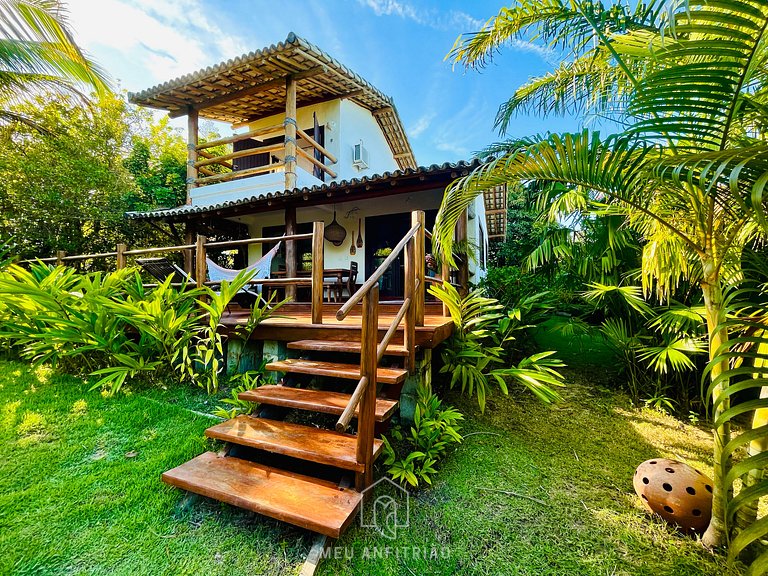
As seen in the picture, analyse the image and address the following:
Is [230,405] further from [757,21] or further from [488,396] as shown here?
[757,21]

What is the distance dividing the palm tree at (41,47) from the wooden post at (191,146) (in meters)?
1.65

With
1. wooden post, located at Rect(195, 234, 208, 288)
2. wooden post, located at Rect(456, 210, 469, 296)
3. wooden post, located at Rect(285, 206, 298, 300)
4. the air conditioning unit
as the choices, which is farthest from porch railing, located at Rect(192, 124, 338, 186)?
wooden post, located at Rect(456, 210, 469, 296)

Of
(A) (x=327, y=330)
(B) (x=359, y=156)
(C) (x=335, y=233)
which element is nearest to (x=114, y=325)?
(A) (x=327, y=330)

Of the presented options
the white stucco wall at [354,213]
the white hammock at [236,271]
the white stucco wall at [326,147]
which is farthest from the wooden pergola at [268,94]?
the white hammock at [236,271]

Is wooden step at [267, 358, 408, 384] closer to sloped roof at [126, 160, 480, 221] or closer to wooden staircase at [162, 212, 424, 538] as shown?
wooden staircase at [162, 212, 424, 538]

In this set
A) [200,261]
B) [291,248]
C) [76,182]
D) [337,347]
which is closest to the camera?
[337,347]

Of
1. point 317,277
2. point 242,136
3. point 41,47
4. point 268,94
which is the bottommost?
point 317,277

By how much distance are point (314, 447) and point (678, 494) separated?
2.00 metres

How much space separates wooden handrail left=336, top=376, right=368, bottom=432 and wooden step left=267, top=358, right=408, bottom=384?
421 millimetres

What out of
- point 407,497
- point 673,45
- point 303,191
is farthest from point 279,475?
point 303,191

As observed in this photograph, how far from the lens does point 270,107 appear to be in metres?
7.79

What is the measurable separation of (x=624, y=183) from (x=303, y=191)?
4704 mm

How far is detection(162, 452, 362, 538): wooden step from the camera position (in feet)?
4.78

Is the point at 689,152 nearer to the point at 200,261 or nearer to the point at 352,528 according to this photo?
the point at 352,528
